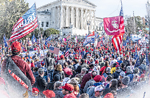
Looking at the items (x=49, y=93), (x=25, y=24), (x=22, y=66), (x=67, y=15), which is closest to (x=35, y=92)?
(x=49, y=93)

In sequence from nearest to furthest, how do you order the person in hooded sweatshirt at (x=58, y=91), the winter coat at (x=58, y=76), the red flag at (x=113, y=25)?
1. the person in hooded sweatshirt at (x=58, y=91)
2. the winter coat at (x=58, y=76)
3. the red flag at (x=113, y=25)

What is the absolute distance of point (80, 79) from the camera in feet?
20.0

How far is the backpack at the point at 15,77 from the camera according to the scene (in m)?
5.11

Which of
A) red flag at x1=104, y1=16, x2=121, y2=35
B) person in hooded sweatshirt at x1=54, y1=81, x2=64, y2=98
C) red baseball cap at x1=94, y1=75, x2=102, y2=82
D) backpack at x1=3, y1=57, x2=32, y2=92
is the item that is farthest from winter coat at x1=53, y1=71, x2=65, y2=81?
red flag at x1=104, y1=16, x2=121, y2=35

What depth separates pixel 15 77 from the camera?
204 inches

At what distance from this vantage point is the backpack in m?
5.11

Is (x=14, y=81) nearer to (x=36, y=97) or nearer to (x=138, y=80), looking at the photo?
(x=36, y=97)

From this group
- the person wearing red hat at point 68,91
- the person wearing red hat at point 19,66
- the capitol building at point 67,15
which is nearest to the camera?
the person wearing red hat at point 68,91

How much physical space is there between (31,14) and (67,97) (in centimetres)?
311

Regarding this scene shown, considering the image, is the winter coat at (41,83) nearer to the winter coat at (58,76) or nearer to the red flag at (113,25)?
the winter coat at (58,76)

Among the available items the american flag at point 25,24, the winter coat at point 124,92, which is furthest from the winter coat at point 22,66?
the winter coat at point 124,92

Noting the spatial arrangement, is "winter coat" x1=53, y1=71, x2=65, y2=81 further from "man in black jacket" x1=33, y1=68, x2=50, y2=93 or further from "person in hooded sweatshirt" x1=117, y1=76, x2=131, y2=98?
"person in hooded sweatshirt" x1=117, y1=76, x2=131, y2=98

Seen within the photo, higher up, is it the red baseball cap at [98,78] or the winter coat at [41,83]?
the red baseball cap at [98,78]

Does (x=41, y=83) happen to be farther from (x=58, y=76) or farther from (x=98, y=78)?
(x=98, y=78)
